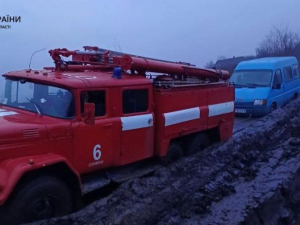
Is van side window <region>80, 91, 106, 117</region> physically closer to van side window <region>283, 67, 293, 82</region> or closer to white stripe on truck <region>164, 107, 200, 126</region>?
white stripe on truck <region>164, 107, 200, 126</region>

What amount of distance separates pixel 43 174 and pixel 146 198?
54.3 inches

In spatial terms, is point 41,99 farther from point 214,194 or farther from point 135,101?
point 214,194

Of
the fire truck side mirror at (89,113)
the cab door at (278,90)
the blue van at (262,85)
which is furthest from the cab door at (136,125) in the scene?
the cab door at (278,90)

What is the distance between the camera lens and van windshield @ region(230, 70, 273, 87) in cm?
1577

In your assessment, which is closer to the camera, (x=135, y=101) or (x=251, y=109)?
(x=135, y=101)

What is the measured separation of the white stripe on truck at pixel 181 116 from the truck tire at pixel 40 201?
2.45 meters

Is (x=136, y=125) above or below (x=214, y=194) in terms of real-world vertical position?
above

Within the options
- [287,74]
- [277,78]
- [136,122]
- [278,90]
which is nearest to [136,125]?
[136,122]

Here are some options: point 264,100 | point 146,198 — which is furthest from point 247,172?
point 264,100

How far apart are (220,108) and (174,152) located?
5.72ft

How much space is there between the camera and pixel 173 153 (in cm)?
822

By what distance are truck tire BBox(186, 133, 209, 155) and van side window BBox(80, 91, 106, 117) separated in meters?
2.87

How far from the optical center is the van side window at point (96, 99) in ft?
20.2

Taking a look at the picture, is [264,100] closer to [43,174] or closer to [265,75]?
Answer: [265,75]
